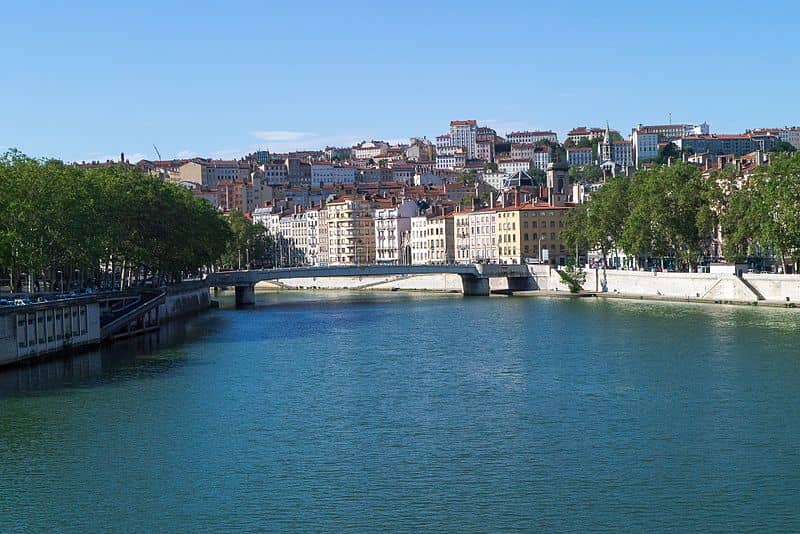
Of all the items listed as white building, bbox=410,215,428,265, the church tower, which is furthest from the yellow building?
white building, bbox=410,215,428,265

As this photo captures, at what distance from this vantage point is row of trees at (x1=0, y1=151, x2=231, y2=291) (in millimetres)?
54281

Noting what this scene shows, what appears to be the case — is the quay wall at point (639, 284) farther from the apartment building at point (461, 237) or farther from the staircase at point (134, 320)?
the staircase at point (134, 320)

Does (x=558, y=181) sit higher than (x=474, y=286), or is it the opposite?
(x=558, y=181)

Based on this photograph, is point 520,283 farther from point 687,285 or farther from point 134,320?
point 134,320

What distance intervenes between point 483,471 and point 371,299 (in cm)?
6851

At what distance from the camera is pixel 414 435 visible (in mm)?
31422

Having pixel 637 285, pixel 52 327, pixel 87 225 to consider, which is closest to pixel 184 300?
pixel 87 225

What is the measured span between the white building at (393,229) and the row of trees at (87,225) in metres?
55.1

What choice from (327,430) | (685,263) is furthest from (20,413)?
(685,263)

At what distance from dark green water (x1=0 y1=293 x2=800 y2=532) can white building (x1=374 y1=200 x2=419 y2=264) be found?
86.5 meters

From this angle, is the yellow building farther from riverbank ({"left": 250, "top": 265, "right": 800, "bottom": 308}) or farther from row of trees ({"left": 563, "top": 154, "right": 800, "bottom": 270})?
Result: row of trees ({"left": 563, "top": 154, "right": 800, "bottom": 270})

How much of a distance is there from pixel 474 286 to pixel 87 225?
43.3 m

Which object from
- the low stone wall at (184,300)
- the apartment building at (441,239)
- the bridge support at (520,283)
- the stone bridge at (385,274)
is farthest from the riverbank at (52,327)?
the apartment building at (441,239)

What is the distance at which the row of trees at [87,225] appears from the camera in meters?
54.3
